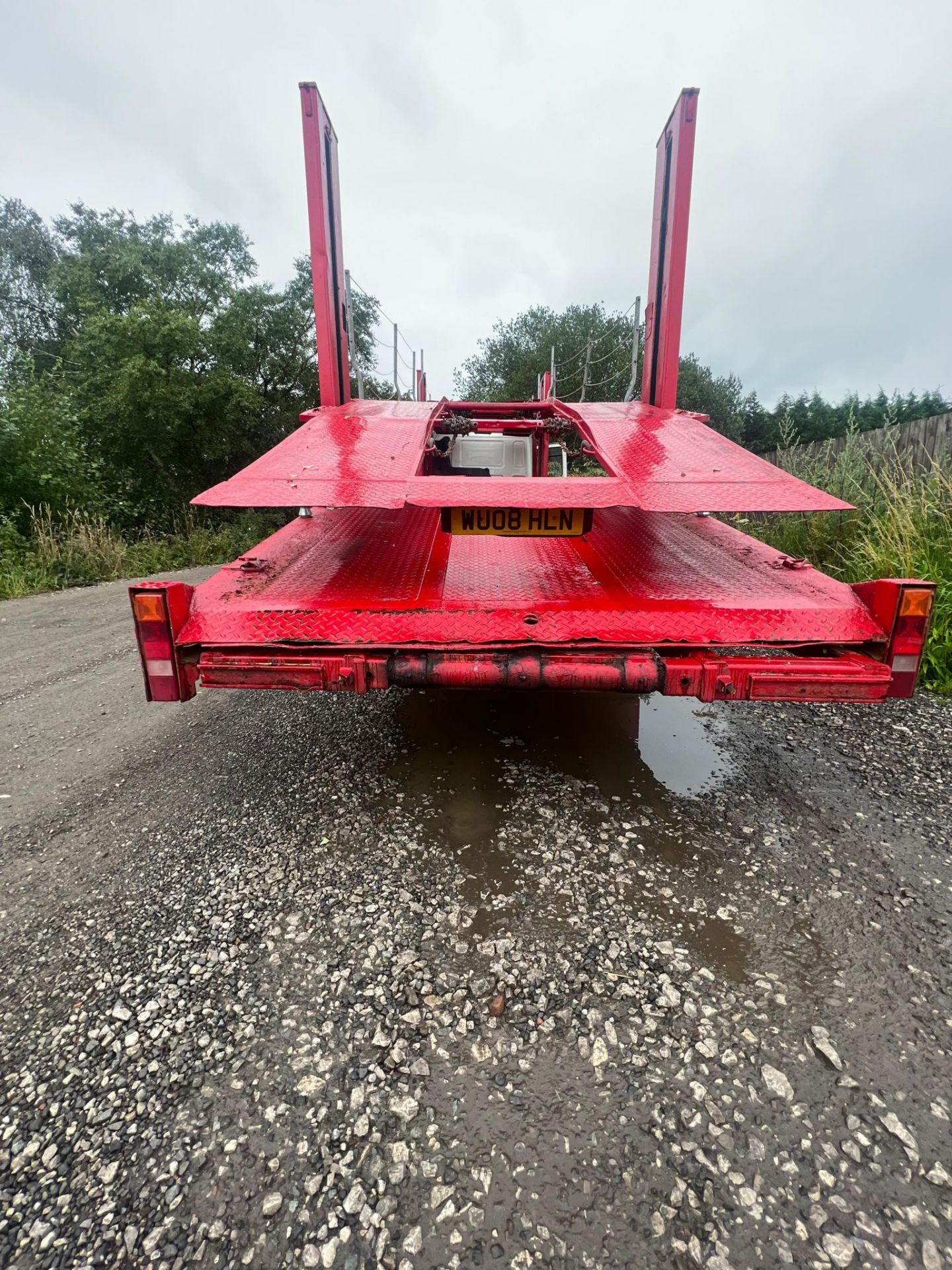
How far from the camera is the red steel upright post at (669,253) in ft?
12.7

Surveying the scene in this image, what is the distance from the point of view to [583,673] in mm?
2191

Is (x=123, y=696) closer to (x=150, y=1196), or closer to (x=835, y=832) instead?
(x=150, y=1196)

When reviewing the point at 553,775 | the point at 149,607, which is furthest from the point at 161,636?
the point at 553,775

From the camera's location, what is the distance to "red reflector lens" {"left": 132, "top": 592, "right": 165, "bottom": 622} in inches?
88.2

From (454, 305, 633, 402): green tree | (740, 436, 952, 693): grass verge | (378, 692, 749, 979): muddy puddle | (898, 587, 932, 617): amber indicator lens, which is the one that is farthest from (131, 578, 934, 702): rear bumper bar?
(454, 305, 633, 402): green tree

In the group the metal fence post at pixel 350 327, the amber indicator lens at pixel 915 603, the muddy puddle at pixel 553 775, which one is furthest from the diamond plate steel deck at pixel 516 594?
the metal fence post at pixel 350 327

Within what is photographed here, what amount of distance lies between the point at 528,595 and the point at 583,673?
0.52 metres

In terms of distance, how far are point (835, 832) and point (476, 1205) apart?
2005mm

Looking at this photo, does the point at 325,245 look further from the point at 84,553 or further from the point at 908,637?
the point at 84,553

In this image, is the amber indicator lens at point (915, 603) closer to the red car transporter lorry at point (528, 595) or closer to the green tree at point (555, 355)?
the red car transporter lorry at point (528, 595)

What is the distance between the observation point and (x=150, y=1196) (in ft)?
4.09

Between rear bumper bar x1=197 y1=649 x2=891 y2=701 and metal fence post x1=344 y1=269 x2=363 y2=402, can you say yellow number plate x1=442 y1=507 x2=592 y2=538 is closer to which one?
rear bumper bar x1=197 y1=649 x2=891 y2=701

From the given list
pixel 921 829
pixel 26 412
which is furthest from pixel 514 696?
pixel 26 412

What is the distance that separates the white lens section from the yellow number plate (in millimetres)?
1307
